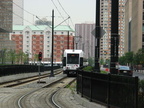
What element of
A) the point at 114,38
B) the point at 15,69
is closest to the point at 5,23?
the point at 15,69

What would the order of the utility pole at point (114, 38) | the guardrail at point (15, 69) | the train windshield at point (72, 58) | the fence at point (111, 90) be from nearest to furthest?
the fence at point (111, 90)
the utility pole at point (114, 38)
the guardrail at point (15, 69)
the train windshield at point (72, 58)

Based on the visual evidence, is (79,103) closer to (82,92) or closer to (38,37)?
(82,92)

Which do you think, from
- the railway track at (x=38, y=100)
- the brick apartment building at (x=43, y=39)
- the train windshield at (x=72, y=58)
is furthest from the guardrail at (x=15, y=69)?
the brick apartment building at (x=43, y=39)

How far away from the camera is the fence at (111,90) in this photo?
8.58 m

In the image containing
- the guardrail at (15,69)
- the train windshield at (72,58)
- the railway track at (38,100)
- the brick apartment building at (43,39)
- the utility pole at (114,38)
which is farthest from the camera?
the brick apartment building at (43,39)

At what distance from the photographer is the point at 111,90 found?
10.0 metres

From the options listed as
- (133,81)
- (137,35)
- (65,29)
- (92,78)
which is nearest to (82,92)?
(92,78)

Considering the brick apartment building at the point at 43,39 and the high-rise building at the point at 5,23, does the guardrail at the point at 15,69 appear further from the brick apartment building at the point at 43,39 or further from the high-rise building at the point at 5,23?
the brick apartment building at the point at 43,39

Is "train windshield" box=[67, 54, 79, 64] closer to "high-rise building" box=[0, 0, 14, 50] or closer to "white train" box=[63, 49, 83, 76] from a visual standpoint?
"white train" box=[63, 49, 83, 76]

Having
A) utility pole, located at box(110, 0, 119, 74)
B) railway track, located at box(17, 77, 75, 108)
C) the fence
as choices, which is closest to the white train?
railway track, located at box(17, 77, 75, 108)

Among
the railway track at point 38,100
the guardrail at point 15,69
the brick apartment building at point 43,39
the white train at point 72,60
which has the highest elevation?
the brick apartment building at point 43,39

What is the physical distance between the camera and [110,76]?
1012 centimetres

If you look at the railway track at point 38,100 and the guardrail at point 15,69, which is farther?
the guardrail at point 15,69

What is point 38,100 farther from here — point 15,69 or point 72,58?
point 15,69
